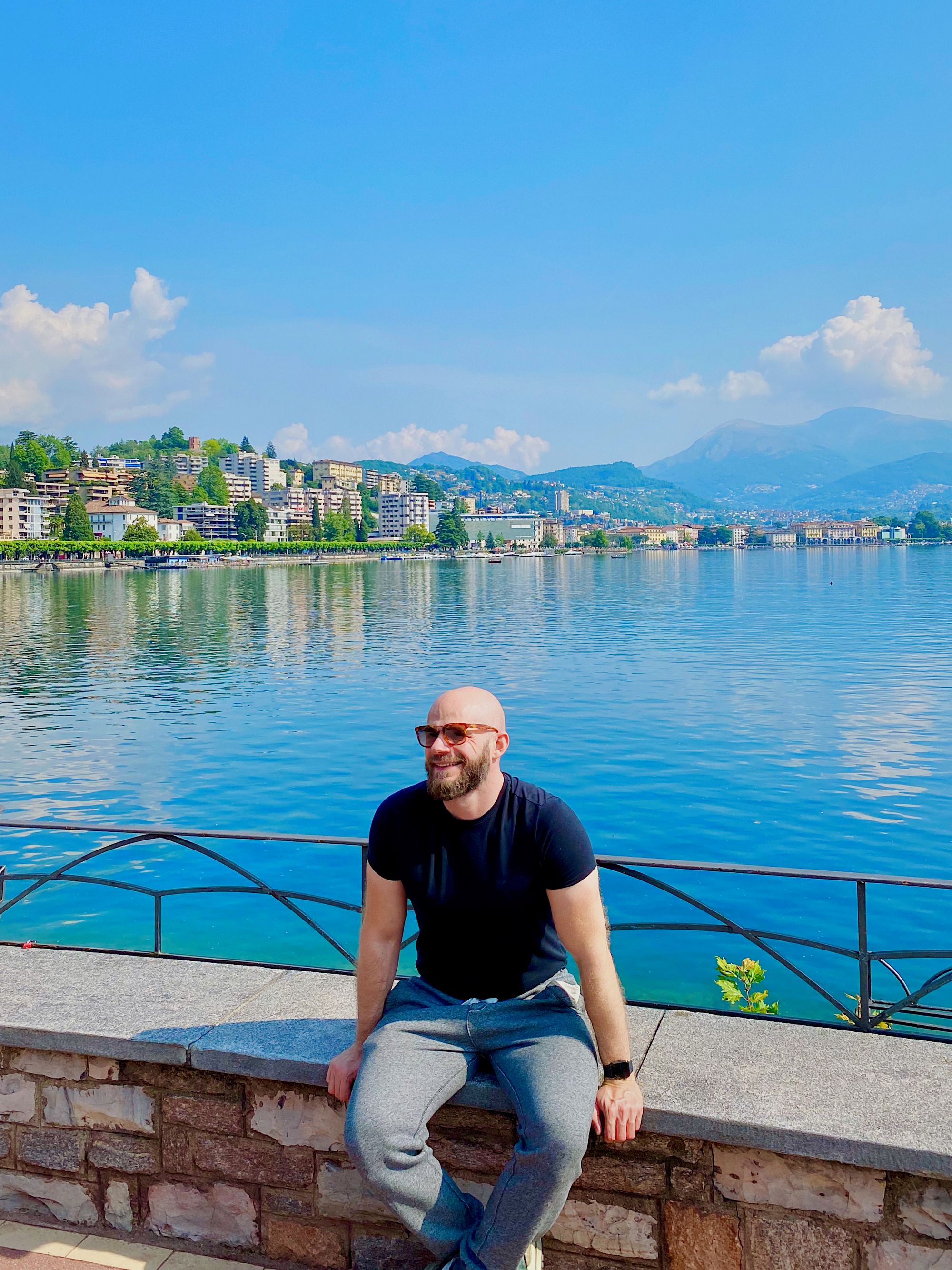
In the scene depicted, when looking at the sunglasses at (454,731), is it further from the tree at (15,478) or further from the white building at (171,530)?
the tree at (15,478)

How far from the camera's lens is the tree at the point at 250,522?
19388 centimetres

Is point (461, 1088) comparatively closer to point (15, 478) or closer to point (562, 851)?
point (562, 851)

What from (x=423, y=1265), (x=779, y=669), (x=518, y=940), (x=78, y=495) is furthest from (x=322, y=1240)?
(x=78, y=495)

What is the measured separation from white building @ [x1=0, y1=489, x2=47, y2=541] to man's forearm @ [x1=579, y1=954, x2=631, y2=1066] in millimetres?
179961

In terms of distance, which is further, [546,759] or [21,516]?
[21,516]

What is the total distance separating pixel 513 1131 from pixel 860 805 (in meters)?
13.9

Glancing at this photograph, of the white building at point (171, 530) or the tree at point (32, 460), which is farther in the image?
the tree at point (32, 460)

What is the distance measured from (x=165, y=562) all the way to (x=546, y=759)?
451 ft

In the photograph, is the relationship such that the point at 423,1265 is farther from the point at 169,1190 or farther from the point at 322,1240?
the point at 169,1190

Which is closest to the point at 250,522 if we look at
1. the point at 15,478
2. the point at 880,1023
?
the point at 15,478

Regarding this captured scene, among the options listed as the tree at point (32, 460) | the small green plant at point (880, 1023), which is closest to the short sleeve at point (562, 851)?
the small green plant at point (880, 1023)

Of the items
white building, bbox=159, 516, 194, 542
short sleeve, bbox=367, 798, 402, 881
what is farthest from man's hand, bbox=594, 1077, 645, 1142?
white building, bbox=159, 516, 194, 542

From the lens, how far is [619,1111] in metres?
2.68

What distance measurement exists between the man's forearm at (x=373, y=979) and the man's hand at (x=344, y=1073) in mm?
36
